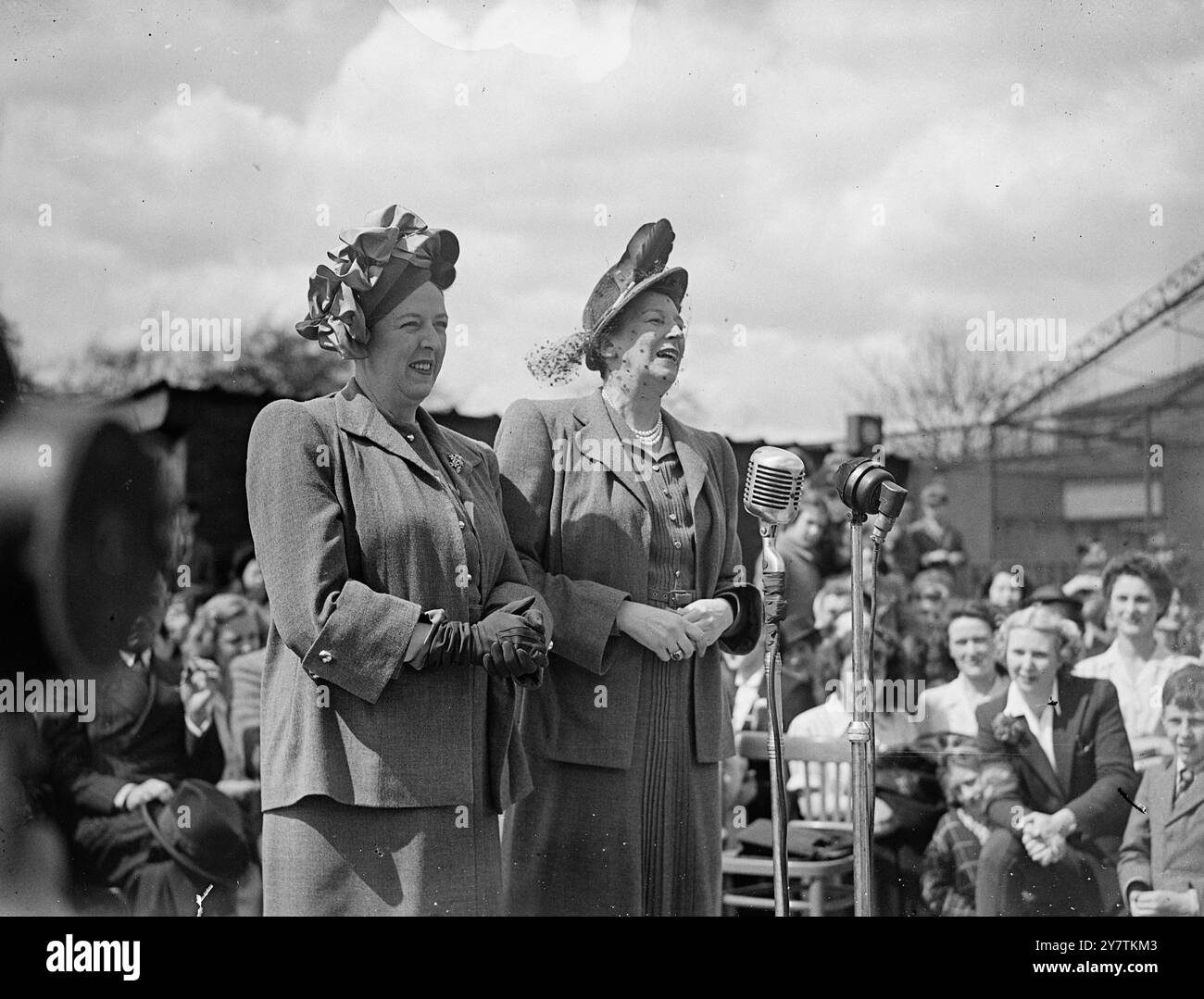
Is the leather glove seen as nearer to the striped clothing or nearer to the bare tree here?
the bare tree

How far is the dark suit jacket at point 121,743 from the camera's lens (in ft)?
12.2

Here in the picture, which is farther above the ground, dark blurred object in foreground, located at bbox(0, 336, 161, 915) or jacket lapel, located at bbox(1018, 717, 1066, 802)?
dark blurred object in foreground, located at bbox(0, 336, 161, 915)

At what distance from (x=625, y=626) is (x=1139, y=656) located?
1562mm

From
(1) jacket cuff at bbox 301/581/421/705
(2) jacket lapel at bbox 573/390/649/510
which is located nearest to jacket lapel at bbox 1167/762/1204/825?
(2) jacket lapel at bbox 573/390/649/510

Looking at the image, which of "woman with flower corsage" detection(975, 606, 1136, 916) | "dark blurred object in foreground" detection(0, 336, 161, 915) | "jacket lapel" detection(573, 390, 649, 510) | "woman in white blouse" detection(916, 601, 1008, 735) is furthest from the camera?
"woman in white blouse" detection(916, 601, 1008, 735)

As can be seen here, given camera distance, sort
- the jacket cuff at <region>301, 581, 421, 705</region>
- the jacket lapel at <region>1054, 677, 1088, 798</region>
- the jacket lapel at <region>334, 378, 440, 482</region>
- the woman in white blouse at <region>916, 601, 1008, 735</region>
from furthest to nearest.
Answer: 1. the woman in white blouse at <region>916, 601, 1008, 735</region>
2. the jacket lapel at <region>1054, 677, 1088, 798</region>
3. the jacket lapel at <region>334, 378, 440, 482</region>
4. the jacket cuff at <region>301, 581, 421, 705</region>

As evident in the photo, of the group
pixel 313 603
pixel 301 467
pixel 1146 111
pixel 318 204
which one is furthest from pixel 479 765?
pixel 1146 111

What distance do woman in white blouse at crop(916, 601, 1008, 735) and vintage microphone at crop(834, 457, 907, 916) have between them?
3.31 feet

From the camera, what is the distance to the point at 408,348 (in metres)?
3.21

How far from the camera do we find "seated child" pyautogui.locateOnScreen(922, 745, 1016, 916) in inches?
161

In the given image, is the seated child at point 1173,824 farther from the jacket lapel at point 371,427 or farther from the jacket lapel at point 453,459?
the jacket lapel at point 371,427

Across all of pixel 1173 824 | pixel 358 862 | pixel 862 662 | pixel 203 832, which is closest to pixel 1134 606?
pixel 1173 824

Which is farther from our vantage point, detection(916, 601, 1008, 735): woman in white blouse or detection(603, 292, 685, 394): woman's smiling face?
detection(916, 601, 1008, 735): woman in white blouse

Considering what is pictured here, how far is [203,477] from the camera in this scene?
387 cm
